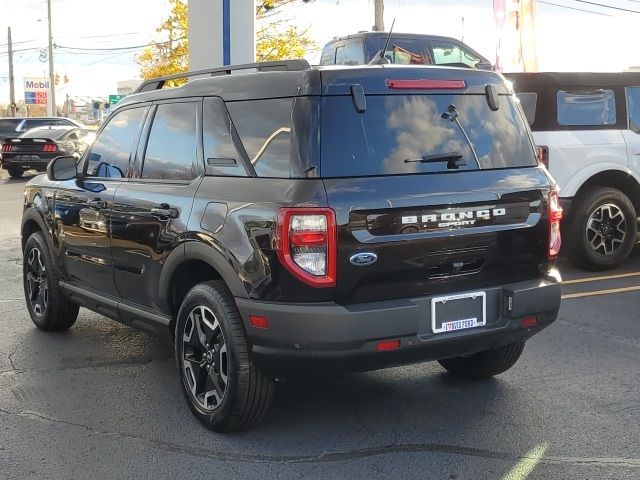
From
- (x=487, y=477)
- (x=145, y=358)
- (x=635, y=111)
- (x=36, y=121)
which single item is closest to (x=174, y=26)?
(x=36, y=121)

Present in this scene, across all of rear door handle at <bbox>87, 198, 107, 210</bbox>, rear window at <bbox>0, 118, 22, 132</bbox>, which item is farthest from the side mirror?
rear window at <bbox>0, 118, 22, 132</bbox>

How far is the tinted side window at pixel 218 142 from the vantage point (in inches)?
163

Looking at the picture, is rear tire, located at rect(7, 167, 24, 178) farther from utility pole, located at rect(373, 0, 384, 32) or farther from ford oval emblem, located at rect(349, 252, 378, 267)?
ford oval emblem, located at rect(349, 252, 378, 267)

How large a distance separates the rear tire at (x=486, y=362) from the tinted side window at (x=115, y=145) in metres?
2.52

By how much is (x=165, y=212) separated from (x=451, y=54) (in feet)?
29.6

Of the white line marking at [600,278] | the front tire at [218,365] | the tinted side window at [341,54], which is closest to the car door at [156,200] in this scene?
the front tire at [218,365]

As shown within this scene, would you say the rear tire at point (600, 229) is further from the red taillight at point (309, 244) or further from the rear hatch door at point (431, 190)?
the red taillight at point (309, 244)

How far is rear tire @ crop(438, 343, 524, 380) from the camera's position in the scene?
4.74m

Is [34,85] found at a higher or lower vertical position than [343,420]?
higher

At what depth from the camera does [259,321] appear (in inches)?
146

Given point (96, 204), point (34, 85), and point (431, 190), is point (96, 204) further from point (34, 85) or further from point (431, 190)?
point (34, 85)

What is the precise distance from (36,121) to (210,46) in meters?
18.0

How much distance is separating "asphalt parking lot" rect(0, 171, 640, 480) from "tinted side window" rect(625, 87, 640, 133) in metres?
3.25

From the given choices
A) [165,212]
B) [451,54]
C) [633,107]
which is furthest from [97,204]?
[451,54]
